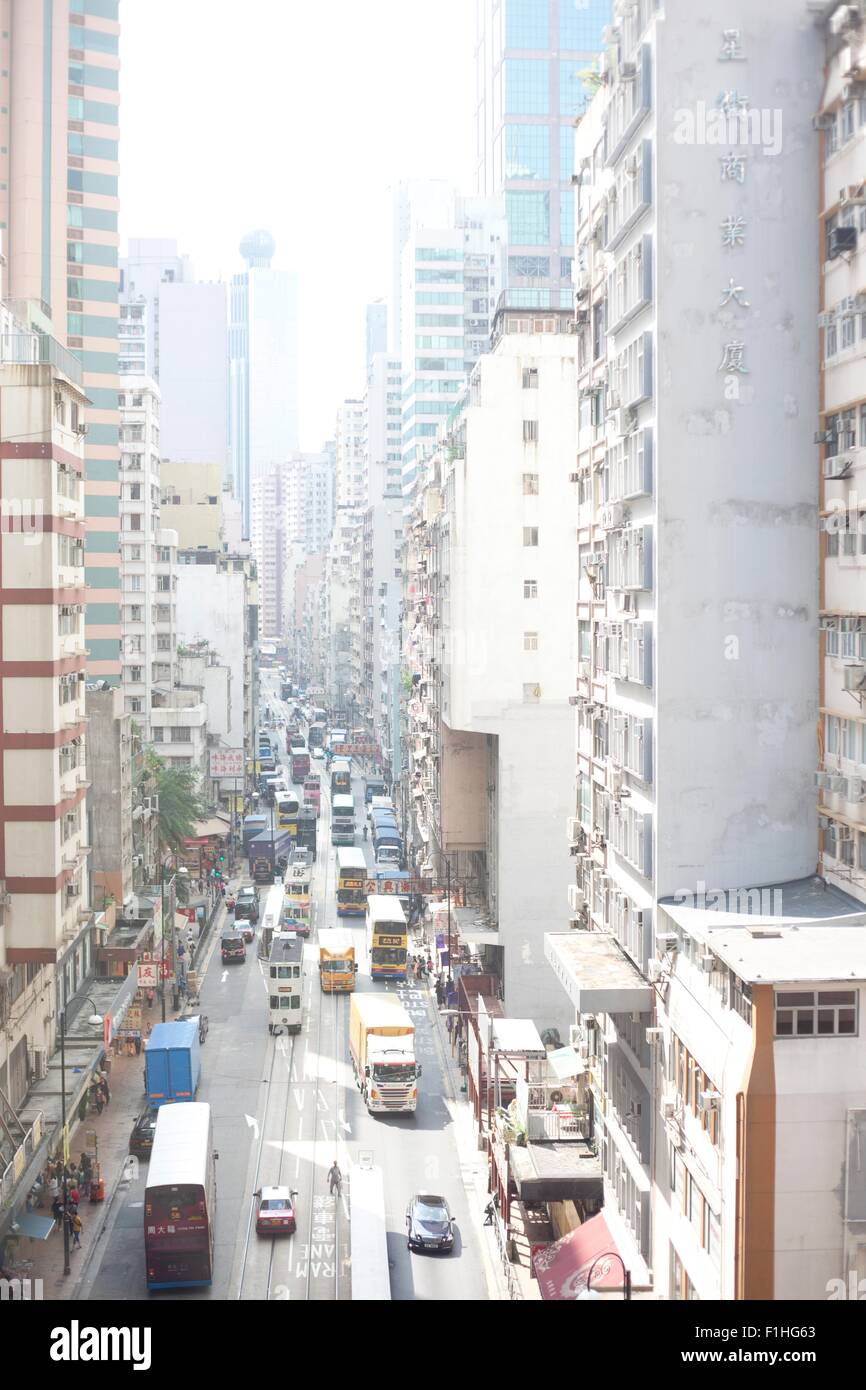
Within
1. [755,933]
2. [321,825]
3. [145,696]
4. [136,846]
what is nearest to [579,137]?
[755,933]

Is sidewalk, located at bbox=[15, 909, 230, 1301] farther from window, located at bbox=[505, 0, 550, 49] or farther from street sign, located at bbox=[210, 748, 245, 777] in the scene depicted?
window, located at bbox=[505, 0, 550, 49]

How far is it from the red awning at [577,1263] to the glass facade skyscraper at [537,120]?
137 meters

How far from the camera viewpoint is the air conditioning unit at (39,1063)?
41.6 metres

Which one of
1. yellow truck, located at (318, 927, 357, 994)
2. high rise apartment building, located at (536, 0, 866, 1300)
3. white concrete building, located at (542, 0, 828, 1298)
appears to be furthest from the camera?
yellow truck, located at (318, 927, 357, 994)

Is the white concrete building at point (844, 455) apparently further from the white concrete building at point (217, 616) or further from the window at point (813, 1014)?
the white concrete building at point (217, 616)

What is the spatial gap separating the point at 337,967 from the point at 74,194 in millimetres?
50176

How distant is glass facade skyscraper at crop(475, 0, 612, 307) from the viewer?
533ft

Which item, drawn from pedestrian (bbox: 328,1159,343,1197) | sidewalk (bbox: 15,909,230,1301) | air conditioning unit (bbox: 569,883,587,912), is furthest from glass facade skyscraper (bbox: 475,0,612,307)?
pedestrian (bbox: 328,1159,343,1197)

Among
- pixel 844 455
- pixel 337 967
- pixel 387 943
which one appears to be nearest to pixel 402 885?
pixel 387 943

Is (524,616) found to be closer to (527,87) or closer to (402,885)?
(402,885)

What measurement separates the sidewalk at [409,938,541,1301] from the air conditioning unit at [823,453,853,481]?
625 inches

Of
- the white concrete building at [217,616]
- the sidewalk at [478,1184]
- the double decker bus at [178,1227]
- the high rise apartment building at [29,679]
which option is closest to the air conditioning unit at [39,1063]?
the high rise apartment building at [29,679]
